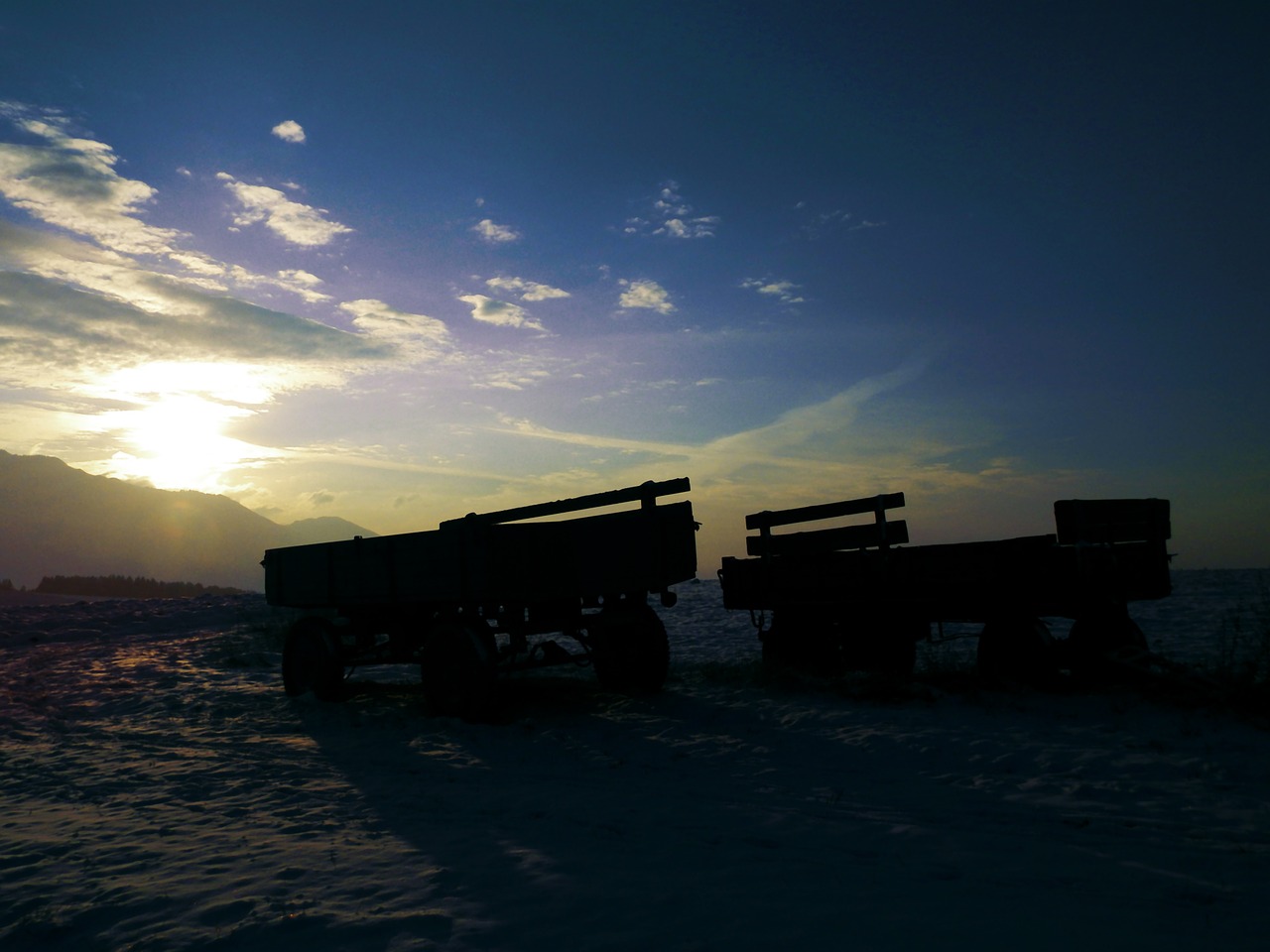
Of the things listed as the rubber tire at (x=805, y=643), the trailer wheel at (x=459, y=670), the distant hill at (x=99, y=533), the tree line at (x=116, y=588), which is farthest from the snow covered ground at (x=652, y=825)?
the distant hill at (x=99, y=533)

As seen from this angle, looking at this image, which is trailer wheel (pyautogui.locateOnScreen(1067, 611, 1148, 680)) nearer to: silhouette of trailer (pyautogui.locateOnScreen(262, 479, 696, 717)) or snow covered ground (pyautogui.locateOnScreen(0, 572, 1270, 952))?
snow covered ground (pyautogui.locateOnScreen(0, 572, 1270, 952))

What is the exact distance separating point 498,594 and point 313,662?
3.55m

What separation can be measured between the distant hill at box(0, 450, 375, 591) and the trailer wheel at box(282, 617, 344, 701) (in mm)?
108633

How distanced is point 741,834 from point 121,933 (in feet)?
9.60

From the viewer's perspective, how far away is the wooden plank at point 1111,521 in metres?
8.58

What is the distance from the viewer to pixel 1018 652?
28.8ft

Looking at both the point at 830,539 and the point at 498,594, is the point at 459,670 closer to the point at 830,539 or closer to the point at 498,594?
the point at 498,594

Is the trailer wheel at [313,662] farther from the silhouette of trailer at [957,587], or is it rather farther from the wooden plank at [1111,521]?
the wooden plank at [1111,521]

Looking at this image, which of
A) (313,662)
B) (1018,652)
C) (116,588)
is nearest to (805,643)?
(1018,652)

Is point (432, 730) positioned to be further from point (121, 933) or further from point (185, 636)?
point (185, 636)

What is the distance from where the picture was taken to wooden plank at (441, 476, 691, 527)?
29.9ft

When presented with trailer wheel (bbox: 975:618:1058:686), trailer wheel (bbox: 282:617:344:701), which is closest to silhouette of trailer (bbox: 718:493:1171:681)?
trailer wheel (bbox: 975:618:1058:686)

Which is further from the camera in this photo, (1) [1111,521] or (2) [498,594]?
(1) [1111,521]

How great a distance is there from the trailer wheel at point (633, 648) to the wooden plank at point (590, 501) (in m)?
1.32
